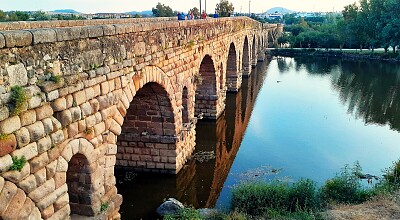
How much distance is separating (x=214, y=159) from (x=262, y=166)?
1.78 m

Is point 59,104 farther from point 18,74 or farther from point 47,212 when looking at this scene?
point 47,212

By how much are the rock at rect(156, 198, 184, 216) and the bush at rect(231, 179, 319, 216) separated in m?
1.44

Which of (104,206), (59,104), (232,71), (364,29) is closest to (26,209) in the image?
(59,104)

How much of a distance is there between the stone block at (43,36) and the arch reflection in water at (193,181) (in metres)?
6.00

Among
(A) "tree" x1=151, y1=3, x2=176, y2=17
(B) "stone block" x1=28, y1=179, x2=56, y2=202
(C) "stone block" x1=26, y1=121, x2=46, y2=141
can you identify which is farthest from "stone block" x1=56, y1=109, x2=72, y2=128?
(A) "tree" x1=151, y1=3, x2=176, y2=17

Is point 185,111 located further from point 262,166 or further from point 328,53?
point 328,53

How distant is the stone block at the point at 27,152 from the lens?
4.88 m

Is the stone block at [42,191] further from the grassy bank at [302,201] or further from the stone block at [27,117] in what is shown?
the grassy bank at [302,201]

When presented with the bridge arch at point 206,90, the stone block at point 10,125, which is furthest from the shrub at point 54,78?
the bridge arch at point 206,90

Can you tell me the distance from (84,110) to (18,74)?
166 centimetres

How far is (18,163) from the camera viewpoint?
4848 millimetres

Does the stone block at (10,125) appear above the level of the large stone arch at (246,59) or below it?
above

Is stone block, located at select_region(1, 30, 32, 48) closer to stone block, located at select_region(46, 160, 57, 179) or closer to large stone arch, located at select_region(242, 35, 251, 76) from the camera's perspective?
stone block, located at select_region(46, 160, 57, 179)

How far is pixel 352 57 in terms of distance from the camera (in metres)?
45.2
